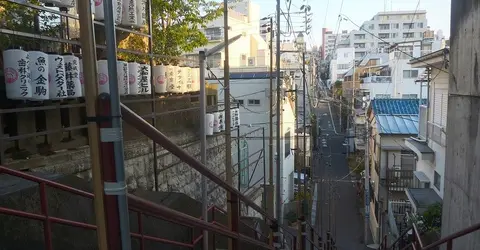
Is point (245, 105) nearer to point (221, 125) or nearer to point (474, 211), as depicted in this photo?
point (221, 125)

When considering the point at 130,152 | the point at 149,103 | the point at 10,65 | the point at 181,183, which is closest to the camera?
the point at 10,65

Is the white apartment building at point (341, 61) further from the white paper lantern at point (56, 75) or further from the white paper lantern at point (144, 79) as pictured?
the white paper lantern at point (56, 75)

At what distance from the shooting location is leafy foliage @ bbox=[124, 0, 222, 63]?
11.5 m

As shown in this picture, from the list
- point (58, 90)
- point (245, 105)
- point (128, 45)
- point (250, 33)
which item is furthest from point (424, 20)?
point (58, 90)

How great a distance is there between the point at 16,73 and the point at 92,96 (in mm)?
3957

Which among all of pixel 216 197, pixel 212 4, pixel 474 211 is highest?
pixel 212 4

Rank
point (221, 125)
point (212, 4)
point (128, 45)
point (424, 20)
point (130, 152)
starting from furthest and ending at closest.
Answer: point (424, 20) → point (212, 4) → point (221, 125) → point (128, 45) → point (130, 152)

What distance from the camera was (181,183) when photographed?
9.06 meters

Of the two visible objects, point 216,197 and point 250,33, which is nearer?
point 216,197

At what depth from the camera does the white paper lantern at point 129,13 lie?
23.4 feet

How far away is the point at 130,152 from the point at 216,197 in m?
4.00

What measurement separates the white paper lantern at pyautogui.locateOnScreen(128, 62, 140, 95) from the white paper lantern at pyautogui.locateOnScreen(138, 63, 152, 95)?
13 centimetres

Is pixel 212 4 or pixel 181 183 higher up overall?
pixel 212 4

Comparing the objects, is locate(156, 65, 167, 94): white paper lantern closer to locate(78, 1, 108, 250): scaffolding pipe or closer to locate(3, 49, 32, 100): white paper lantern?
locate(3, 49, 32, 100): white paper lantern
